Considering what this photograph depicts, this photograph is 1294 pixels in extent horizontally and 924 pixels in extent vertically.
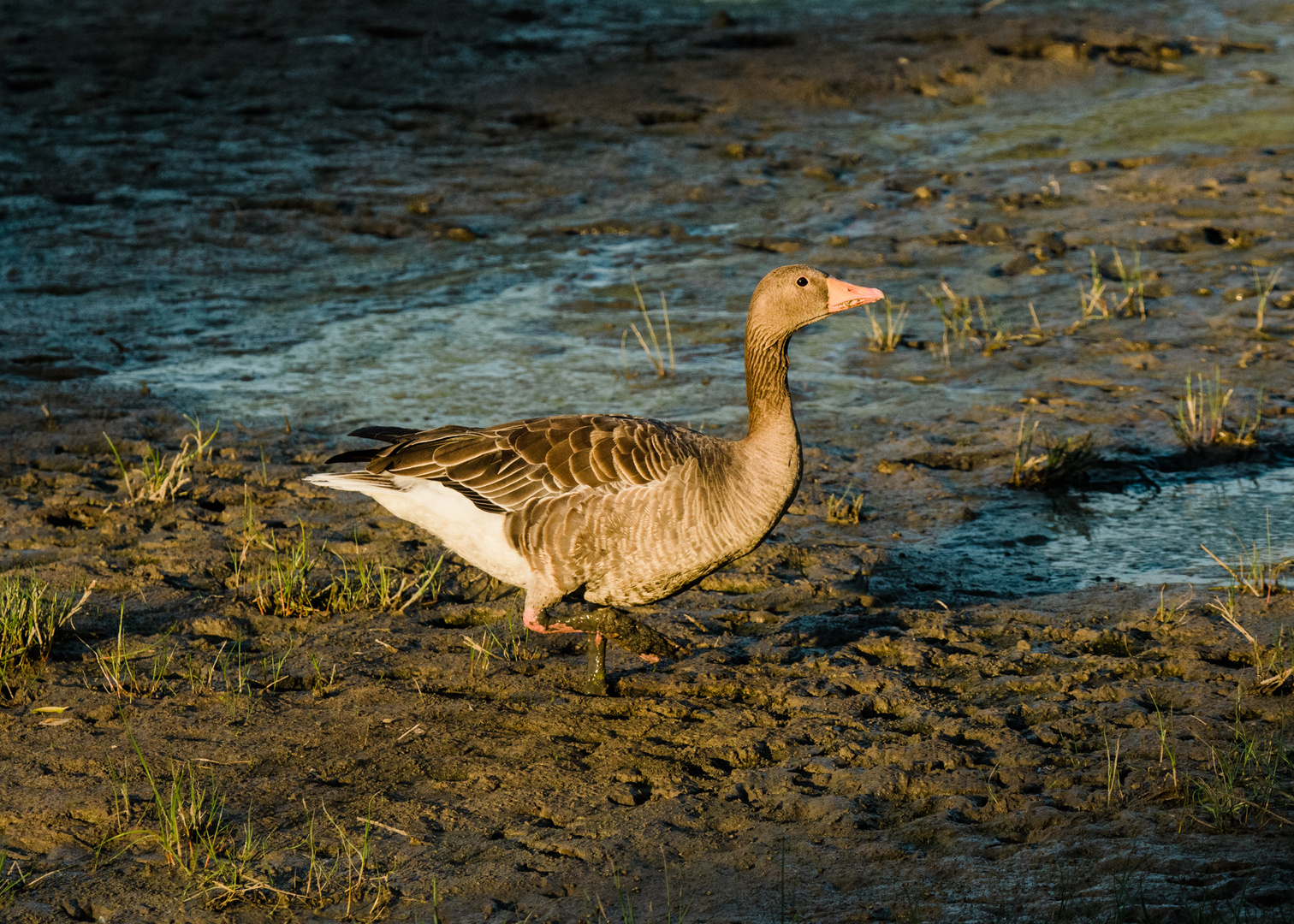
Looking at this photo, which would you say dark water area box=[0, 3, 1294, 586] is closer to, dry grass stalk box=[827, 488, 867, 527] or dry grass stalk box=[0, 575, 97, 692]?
dry grass stalk box=[827, 488, 867, 527]

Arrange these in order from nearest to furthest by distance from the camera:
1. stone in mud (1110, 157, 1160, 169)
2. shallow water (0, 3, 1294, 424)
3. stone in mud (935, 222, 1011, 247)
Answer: shallow water (0, 3, 1294, 424), stone in mud (935, 222, 1011, 247), stone in mud (1110, 157, 1160, 169)

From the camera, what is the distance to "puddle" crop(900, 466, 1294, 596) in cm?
683

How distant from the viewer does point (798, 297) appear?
5977 mm

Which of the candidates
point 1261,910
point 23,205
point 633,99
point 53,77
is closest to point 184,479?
point 1261,910

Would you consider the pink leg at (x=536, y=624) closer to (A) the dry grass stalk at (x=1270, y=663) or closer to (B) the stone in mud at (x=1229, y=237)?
(A) the dry grass stalk at (x=1270, y=663)

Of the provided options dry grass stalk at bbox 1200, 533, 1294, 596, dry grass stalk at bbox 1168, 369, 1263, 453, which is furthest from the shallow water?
dry grass stalk at bbox 1200, 533, 1294, 596

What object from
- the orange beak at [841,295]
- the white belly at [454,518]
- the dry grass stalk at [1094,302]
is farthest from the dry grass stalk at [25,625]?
the dry grass stalk at [1094,302]

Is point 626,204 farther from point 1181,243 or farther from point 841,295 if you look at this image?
point 841,295

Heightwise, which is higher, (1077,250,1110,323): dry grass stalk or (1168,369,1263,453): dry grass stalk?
(1077,250,1110,323): dry grass stalk

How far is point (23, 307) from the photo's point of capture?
35.8ft

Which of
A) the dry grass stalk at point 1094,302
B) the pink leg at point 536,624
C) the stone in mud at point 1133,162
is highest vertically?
the stone in mud at point 1133,162

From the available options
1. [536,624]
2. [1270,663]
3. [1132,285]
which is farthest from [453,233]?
[1270,663]

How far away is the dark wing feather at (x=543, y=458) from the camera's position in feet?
18.3

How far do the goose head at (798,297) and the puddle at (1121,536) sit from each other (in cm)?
172
